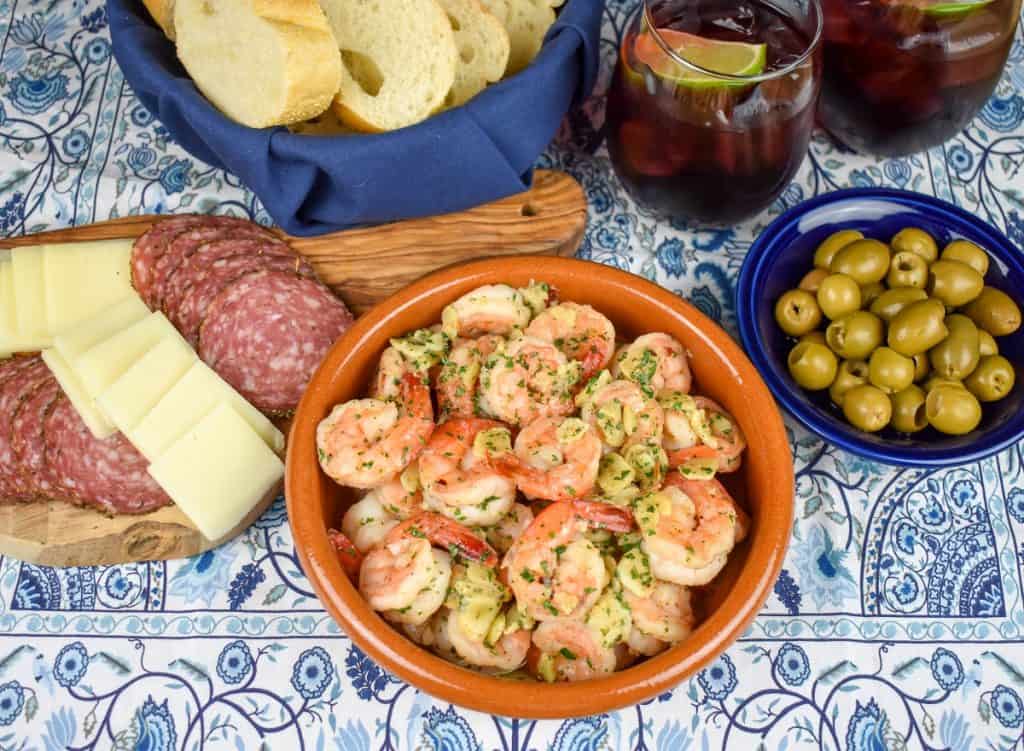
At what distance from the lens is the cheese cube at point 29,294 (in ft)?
5.15

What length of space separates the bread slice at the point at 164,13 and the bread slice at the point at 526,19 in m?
0.55

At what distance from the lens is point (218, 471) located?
4.68ft

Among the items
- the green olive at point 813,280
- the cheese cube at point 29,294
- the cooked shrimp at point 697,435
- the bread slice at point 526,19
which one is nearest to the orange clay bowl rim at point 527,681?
the cooked shrimp at point 697,435

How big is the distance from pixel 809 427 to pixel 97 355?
3.79 ft

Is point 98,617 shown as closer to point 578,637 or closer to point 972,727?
point 578,637

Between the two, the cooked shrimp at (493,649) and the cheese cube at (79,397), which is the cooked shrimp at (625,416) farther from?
the cheese cube at (79,397)

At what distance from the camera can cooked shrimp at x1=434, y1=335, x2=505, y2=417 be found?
138 cm

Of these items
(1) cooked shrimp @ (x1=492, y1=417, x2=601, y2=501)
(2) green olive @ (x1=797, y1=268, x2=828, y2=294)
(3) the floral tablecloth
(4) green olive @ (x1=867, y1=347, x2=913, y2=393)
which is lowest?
(3) the floral tablecloth

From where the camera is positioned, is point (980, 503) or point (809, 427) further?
point (980, 503)

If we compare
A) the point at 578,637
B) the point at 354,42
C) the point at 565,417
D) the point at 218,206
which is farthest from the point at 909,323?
the point at 218,206

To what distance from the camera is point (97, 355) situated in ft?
4.84

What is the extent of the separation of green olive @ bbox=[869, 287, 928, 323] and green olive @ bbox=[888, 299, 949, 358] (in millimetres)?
32

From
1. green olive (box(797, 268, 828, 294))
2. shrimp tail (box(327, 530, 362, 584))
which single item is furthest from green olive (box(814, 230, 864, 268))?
shrimp tail (box(327, 530, 362, 584))

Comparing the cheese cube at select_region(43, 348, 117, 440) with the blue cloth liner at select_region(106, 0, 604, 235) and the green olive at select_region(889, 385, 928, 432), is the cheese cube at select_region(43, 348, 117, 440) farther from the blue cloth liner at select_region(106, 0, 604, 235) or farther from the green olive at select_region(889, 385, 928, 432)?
the green olive at select_region(889, 385, 928, 432)
